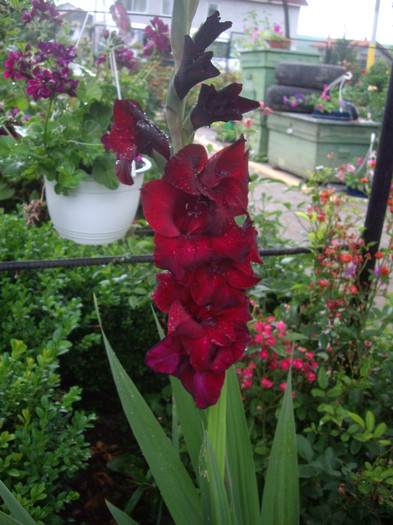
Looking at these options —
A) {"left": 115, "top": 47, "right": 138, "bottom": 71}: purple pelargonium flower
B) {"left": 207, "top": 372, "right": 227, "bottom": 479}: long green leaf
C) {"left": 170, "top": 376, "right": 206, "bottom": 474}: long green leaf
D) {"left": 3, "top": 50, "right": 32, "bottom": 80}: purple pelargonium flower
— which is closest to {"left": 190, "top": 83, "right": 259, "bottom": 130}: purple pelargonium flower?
{"left": 207, "top": 372, "right": 227, "bottom": 479}: long green leaf

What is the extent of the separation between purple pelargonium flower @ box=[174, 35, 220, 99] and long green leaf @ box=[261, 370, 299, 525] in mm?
553

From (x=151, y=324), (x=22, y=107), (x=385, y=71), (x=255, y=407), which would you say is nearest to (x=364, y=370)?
(x=255, y=407)

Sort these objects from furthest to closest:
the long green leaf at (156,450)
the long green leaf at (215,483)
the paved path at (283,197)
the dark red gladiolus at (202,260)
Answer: the paved path at (283,197), the long green leaf at (156,450), the long green leaf at (215,483), the dark red gladiolus at (202,260)

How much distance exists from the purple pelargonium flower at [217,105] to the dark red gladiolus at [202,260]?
67mm

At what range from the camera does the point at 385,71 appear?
807 centimetres

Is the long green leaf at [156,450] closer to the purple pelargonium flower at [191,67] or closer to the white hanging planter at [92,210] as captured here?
the purple pelargonium flower at [191,67]

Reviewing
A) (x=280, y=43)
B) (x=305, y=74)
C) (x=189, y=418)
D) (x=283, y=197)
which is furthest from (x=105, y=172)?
(x=280, y=43)

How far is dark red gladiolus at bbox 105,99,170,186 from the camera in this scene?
66cm

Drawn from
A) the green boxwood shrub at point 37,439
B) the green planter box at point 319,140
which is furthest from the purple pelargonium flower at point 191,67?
the green planter box at point 319,140

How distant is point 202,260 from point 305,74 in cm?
717

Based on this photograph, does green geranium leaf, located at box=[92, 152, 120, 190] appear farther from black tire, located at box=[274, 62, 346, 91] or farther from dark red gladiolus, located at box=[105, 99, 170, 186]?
black tire, located at box=[274, 62, 346, 91]

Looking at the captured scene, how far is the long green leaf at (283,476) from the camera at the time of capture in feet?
3.05

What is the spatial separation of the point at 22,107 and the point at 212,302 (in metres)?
2.44

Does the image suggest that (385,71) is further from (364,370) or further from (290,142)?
(364,370)
